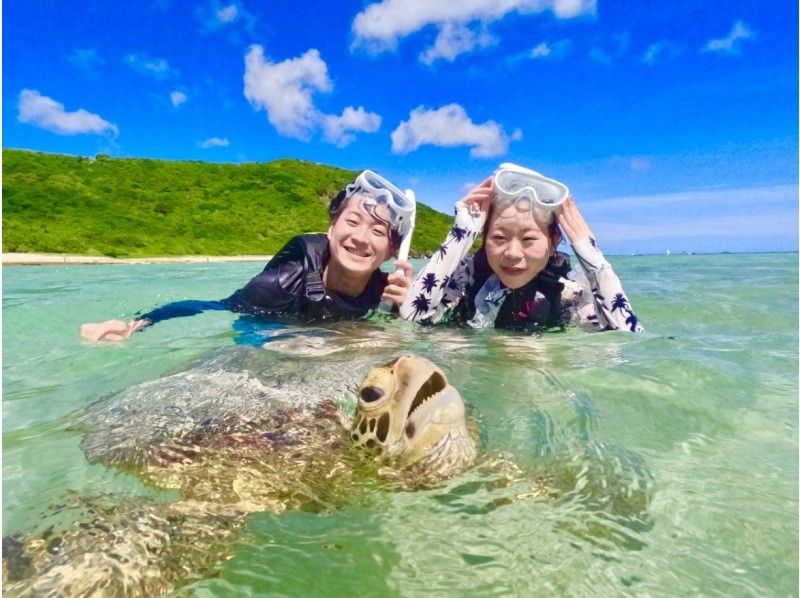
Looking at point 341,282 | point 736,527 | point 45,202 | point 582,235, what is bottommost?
point 736,527

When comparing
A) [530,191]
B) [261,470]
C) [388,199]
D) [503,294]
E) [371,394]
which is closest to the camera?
[261,470]

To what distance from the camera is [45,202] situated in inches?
1192

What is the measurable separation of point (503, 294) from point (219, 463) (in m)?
3.71

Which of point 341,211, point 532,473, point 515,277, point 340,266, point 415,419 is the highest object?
point 341,211

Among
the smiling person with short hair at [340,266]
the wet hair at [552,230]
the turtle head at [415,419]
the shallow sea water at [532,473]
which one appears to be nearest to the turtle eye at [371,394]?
the turtle head at [415,419]

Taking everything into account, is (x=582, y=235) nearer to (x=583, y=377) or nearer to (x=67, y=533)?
(x=583, y=377)

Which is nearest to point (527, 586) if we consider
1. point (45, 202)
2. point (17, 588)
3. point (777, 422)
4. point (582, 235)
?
point (17, 588)

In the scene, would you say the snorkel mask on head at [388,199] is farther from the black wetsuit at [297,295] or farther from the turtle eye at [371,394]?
the turtle eye at [371,394]

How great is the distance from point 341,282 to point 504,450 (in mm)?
3258

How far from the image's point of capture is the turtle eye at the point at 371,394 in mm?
2311

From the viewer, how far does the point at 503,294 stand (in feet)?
17.8

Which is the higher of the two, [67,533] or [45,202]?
[45,202]

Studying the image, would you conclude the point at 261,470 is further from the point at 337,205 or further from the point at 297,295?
the point at 337,205

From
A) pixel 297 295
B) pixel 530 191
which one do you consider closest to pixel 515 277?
pixel 530 191
